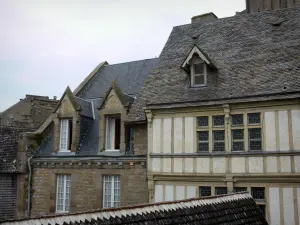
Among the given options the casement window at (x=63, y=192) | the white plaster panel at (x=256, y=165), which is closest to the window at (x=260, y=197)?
the white plaster panel at (x=256, y=165)

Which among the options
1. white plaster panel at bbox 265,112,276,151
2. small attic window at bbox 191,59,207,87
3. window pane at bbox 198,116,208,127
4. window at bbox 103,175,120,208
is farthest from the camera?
window at bbox 103,175,120,208

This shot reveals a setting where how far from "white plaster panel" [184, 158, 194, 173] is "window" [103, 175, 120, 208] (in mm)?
3347

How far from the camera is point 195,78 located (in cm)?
1415

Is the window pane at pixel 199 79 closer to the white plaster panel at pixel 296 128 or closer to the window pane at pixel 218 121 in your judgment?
the window pane at pixel 218 121

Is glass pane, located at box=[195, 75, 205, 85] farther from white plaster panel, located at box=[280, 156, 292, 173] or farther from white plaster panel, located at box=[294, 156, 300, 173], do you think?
white plaster panel, located at box=[294, 156, 300, 173]

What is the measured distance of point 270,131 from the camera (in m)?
11.7

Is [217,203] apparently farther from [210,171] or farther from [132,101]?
[132,101]

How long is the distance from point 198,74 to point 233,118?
8.19 feet

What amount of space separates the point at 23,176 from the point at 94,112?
14.4 feet

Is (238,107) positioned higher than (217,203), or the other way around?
(238,107)

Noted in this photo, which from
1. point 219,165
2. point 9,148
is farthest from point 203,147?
point 9,148

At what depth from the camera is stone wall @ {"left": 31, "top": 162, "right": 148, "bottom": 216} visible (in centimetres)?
1403

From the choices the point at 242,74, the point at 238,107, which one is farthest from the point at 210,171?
the point at 242,74

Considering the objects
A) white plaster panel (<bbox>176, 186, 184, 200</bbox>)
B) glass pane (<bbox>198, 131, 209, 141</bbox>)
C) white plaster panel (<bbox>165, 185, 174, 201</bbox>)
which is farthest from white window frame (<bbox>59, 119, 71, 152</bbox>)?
glass pane (<bbox>198, 131, 209, 141</bbox>)
